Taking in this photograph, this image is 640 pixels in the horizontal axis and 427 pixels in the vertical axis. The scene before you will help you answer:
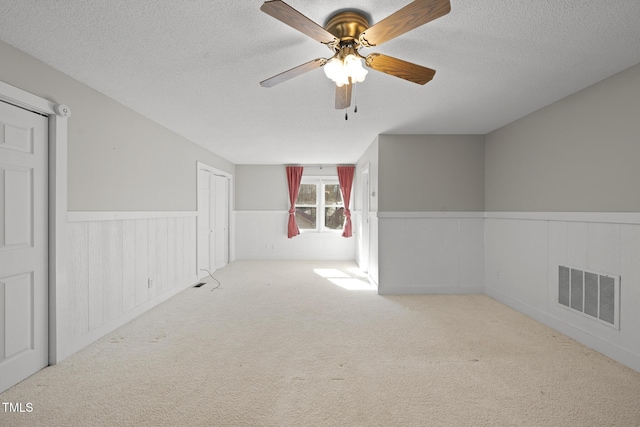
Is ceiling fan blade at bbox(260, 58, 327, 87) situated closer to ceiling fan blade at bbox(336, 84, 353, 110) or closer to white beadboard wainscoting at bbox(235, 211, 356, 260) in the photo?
ceiling fan blade at bbox(336, 84, 353, 110)

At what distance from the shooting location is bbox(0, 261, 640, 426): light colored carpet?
1.74 meters

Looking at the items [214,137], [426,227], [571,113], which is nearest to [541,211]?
[571,113]

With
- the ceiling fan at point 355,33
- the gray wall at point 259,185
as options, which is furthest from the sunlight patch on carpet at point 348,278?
the ceiling fan at point 355,33

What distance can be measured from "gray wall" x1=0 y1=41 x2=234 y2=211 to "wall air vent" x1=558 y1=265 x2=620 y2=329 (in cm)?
457

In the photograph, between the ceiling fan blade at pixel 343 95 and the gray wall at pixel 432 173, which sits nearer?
the ceiling fan blade at pixel 343 95

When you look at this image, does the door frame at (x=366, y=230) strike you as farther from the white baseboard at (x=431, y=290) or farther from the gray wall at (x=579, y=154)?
the gray wall at (x=579, y=154)

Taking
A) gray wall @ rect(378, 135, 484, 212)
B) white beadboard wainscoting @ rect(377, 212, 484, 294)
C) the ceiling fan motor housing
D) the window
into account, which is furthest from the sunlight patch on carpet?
the ceiling fan motor housing

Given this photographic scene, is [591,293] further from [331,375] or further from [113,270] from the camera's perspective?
[113,270]

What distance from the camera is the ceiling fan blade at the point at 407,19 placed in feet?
4.27

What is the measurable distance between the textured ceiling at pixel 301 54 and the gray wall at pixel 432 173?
2.39 ft

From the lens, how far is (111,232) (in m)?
2.92

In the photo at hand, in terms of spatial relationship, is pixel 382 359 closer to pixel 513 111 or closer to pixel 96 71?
pixel 513 111

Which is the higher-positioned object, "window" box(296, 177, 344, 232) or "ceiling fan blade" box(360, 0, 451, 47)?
"ceiling fan blade" box(360, 0, 451, 47)

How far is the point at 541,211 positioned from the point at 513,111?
116cm
